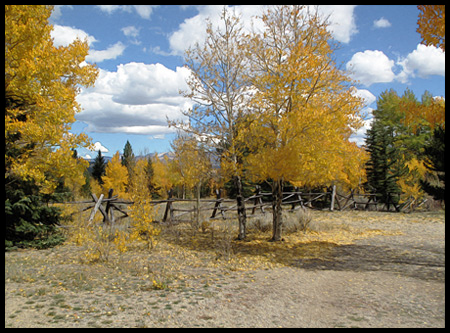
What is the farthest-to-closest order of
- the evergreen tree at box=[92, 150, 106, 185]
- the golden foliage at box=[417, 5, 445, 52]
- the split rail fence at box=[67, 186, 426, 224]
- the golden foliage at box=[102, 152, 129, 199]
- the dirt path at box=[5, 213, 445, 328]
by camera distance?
the evergreen tree at box=[92, 150, 106, 185] → the golden foliage at box=[102, 152, 129, 199] → the split rail fence at box=[67, 186, 426, 224] → the golden foliage at box=[417, 5, 445, 52] → the dirt path at box=[5, 213, 445, 328]

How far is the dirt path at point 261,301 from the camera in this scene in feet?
13.5

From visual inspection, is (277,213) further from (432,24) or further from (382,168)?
(382,168)

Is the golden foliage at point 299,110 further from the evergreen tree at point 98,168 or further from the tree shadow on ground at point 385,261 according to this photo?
the evergreen tree at point 98,168

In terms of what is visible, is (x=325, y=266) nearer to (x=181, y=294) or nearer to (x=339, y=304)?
(x=339, y=304)

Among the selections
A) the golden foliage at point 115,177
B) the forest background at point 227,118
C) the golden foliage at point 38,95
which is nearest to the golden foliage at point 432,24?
the forest background at point 227,118

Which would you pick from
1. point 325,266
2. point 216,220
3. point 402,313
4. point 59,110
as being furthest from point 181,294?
point 216,220

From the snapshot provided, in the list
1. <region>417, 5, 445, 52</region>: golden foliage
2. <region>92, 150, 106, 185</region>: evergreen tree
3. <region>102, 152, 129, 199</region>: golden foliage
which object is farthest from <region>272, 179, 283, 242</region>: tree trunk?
<region>92, 150, 106, 185</region>: evergreen tree

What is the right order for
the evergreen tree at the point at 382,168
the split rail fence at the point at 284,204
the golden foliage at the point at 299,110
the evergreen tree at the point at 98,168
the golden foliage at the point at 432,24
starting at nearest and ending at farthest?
the golden foliage at the point at 432,24, the golden foliage at the point at 299,110, the split rail fence at the point at 284,204, the evergreen tree at the point at 382,168, the evergreen tree at the point at 98,168

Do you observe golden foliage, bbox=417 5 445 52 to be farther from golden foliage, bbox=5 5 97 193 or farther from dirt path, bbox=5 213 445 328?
golden foliage, bbox=5 5 97 193

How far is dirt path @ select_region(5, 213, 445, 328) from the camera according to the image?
4.11 metres

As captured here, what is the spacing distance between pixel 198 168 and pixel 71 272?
5.64 m

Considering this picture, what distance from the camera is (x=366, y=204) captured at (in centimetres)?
2272

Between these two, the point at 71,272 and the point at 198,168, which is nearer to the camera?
the point at 71,272

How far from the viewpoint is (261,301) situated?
4.99 meters
